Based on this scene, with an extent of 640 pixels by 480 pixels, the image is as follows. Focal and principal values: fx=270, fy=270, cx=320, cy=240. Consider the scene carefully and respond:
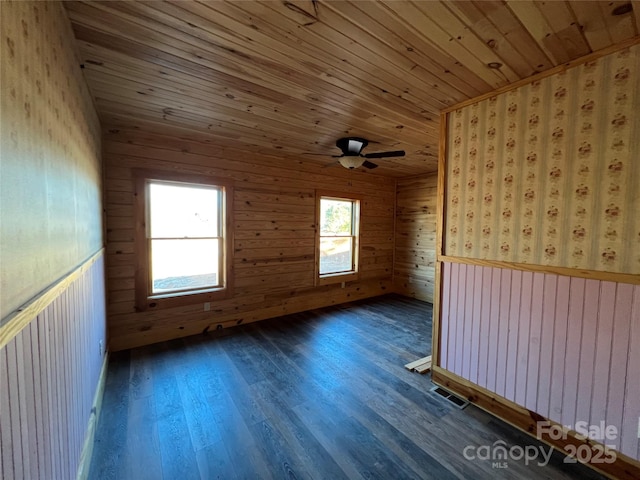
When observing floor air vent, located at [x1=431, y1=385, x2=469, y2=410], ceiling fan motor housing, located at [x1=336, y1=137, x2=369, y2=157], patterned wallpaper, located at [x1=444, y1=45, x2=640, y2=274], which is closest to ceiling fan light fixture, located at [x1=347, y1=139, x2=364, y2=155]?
ceiling fan motor housing, located at [x1=336, y1=137, x2=369, y2=157]

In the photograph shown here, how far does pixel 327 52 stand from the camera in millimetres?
1692

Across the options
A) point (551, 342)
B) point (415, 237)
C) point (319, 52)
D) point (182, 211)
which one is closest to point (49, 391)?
point (319, 52)

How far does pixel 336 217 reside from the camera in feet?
16.7

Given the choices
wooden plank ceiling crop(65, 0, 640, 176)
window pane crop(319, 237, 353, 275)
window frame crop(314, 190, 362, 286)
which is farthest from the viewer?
window pane crop(319, 237, 353, 275)

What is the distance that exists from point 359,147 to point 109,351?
3.69 m

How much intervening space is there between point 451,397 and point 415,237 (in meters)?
3.57

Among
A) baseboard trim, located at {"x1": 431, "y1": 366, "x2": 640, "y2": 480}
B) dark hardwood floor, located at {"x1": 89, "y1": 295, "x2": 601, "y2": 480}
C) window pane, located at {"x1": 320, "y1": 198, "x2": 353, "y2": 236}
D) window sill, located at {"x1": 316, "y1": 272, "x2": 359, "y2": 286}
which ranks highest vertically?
window pane, located at {"x1": 320, "y1": 198, "x2": 353, "y2": 236}

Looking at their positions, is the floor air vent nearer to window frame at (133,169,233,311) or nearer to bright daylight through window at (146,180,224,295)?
window frame at (133,169,233,311)

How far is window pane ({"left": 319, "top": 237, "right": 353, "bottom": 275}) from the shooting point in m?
4.93

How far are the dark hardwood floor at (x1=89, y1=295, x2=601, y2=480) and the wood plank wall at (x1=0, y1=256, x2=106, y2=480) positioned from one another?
432mm

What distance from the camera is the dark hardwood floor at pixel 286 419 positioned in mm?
1640

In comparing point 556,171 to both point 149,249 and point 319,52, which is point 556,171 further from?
point 149,249

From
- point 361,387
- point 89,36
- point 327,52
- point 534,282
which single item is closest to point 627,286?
point 534,282

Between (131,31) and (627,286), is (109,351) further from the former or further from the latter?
(627,286)
